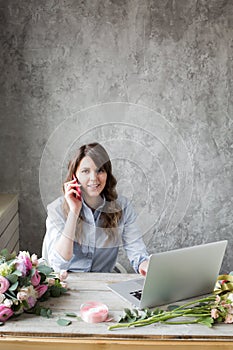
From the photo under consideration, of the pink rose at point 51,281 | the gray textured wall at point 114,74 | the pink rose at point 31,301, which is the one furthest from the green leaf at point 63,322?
the gray textured wall at point 114,74

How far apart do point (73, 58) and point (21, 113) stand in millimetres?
502

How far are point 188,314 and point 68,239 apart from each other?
2.12ft

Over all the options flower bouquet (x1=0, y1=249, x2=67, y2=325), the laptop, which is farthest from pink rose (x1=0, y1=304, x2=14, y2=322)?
the laptop

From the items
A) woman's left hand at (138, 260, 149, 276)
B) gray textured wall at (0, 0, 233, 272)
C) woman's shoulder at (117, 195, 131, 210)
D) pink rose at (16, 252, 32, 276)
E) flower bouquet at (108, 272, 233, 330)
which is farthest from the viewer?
gray textured wall at (0, 0, 233, 272)

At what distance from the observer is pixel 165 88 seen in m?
3.38

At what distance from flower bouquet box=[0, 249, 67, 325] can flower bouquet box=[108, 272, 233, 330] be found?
26 centimetres

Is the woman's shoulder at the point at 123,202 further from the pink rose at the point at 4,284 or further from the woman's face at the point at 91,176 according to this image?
the pink rose at the point at 4,284

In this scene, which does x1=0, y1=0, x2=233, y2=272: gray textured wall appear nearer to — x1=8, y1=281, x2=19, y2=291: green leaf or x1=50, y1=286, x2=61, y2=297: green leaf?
x1=50, y1=286, x2=61, y2=297: green leaf

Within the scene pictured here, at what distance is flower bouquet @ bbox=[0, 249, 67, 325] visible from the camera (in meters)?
1.53

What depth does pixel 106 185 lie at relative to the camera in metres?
1.81

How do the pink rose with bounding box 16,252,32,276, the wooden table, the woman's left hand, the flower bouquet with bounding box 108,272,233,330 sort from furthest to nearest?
the woman's left hand → the pink rose with bounding box 16,252,32,276 → the flower bouquet with bounding box 108,272,233,330 → the wooden table

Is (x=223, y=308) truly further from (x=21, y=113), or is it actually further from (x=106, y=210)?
(x=21, y=113)

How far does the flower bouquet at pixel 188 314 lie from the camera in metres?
1.51

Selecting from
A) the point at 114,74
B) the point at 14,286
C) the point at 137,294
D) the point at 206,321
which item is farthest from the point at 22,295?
the point at 114,74
